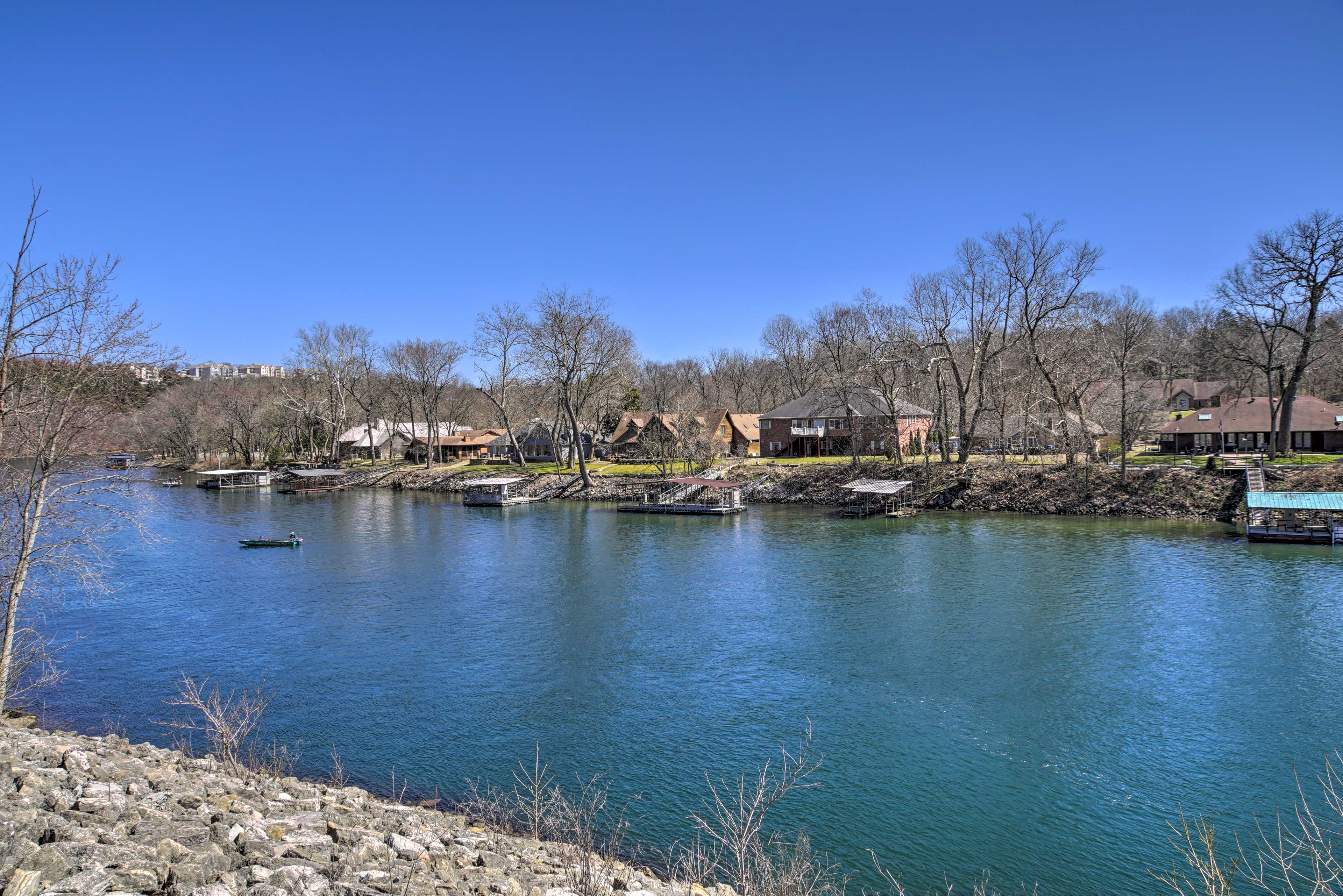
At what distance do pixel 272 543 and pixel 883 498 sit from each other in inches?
1501

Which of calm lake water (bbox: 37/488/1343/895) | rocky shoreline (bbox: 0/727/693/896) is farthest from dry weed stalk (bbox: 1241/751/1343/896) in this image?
rocky shoreline (bbox: 0/727/693/896)

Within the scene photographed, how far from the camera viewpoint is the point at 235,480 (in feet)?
266

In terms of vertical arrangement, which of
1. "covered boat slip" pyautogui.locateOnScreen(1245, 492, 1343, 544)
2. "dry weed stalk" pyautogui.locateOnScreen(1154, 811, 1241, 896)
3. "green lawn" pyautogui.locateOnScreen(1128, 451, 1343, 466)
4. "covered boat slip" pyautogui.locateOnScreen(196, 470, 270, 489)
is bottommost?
"dry weed stalk" pyautogui.locateOnScreen(1154, 811, 1241, 896)

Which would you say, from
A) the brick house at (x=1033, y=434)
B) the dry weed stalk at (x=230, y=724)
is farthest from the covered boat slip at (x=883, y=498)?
the dry weed stalk at (x=230, y=724)

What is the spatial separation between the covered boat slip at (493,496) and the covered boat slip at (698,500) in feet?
32.4

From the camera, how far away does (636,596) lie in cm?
3000

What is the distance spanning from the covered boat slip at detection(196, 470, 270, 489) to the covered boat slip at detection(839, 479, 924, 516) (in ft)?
189

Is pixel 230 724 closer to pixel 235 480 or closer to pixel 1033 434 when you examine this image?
pixel 1033 434

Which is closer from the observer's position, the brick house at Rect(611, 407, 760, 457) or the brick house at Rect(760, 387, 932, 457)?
the brick house at Rect(760, 387, 932, 457)

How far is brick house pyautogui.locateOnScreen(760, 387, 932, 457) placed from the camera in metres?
61.9

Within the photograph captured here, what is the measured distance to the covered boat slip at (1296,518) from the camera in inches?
1379

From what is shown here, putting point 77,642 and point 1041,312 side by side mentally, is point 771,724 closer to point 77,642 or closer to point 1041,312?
point 77,642

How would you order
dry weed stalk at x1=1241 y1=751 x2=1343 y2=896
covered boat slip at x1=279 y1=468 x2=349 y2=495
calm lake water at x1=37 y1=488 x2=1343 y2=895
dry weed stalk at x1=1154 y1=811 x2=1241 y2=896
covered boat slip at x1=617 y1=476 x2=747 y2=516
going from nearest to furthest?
dry weed stalk at x1=1154 y1=811 x2=1241 y2=896
dry weed stalk at x1=1241 y1=751 x2=1343 y2=896
calm lake water at x1=37 y1=488 x2=1343 y2=895
covered boat slip at x1=617 y1=476 x2=747 y2=516
covered boat slip at x1=279 y1=468 x2=349 y2=495

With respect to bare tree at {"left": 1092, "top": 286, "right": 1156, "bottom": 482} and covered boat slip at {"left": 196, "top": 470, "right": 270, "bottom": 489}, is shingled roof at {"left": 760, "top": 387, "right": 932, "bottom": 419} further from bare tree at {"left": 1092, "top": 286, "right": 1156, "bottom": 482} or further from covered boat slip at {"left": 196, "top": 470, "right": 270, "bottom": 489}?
covered boat slip at {"left": 196, "top": 470, "right": 270, "bottom": 489}
